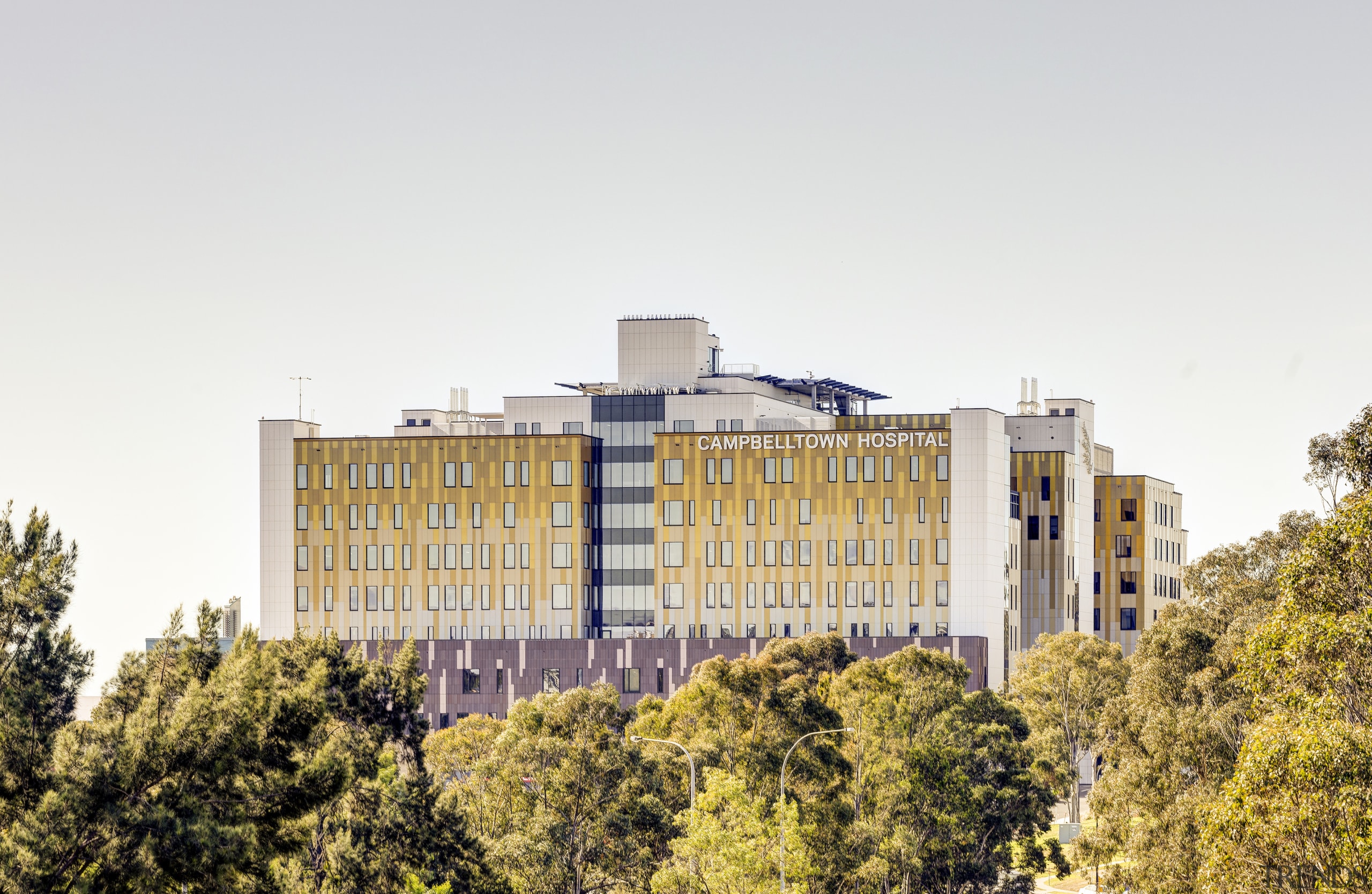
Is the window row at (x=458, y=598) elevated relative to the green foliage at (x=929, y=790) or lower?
elevated

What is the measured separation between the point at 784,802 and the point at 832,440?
86.0 meters

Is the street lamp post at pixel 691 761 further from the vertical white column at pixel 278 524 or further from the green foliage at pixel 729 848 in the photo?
the vertical white column at pixel 278 524

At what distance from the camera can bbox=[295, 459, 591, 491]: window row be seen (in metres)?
164

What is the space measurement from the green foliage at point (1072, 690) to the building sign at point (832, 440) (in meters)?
29.8

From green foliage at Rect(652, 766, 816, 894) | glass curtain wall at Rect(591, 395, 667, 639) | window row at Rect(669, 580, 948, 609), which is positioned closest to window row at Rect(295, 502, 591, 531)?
glass curtain wall at Rect(591, 395, 667, 639)

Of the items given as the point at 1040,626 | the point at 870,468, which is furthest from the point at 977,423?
the point at 1040,626

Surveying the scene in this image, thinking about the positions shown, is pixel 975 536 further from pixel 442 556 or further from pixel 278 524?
pixel 278 524

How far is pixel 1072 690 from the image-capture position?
128750mm

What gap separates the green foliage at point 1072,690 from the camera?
4998 inches

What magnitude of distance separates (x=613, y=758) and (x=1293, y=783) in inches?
1397

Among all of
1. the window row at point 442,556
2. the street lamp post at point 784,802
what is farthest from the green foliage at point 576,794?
the window row at point 442,556

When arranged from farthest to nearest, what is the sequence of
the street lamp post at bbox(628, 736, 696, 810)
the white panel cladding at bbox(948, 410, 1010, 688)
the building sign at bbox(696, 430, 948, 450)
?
the building sign at bbox(696, 430, 948, 450) → the white panel cladding at bbox(948, 410, 1010, 688) → the street lamp post at bbox(628, 736, 696, 810)

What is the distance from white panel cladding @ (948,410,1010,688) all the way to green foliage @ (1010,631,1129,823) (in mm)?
24207

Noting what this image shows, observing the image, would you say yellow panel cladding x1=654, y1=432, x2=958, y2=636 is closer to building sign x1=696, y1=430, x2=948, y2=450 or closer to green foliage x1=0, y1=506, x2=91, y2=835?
building sign x1=696, y1=430, x2=948, y2=450
